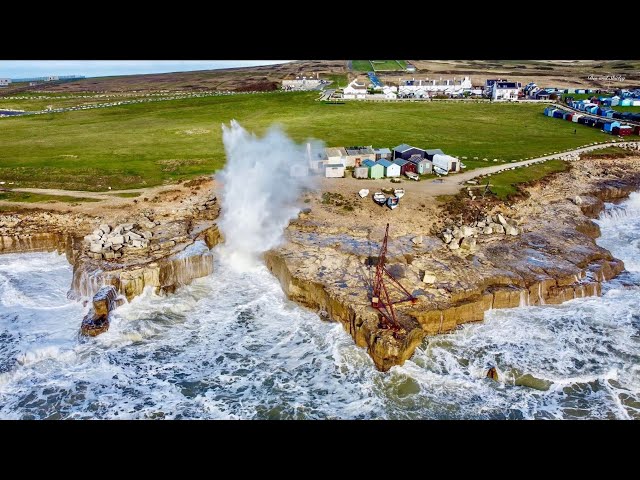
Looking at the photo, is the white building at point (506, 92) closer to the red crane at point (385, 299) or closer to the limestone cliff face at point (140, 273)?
the red crane at point (385, 299)

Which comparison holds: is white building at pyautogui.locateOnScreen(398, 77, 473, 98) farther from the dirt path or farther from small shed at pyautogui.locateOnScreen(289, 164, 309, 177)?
small shed at pyautogui.locateOnScreen(289, 164, 309, 177)

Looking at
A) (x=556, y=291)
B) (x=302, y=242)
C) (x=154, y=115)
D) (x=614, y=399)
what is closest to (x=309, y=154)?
(x=302, y=242)

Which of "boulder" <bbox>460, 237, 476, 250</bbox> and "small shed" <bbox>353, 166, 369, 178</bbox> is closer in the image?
"boulder" <bbox>460, 237, 476, 250</bbox>

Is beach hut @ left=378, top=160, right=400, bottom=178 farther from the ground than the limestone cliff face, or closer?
farther from the ground

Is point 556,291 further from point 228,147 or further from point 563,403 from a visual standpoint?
point 228,147

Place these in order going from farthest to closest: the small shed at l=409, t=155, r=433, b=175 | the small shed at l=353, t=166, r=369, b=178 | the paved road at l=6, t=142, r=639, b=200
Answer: the small shed at l=409, t=155, r=433, b=175 < the small shed at l=353, t=166, r=369, b=178 < the paved road at l=6, t=142, r=639, b=200

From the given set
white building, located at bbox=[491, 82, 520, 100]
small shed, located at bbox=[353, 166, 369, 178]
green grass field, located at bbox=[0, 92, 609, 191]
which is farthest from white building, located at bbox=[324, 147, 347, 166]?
white building, located at bbox=[491, 82, 520, 100]
